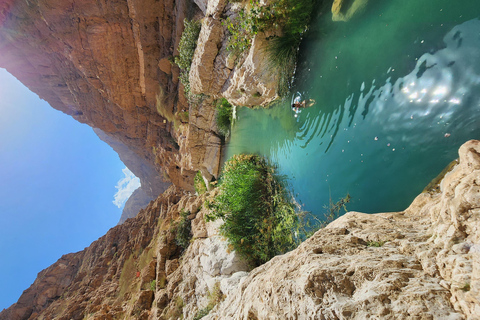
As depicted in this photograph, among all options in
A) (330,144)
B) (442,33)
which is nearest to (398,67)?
(442,33)

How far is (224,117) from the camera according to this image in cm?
1080

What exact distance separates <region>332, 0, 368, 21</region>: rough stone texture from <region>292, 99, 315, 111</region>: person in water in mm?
1809

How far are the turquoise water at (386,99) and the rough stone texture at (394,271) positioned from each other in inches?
29.8

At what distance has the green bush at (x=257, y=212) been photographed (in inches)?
233

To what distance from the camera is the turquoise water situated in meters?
3.15

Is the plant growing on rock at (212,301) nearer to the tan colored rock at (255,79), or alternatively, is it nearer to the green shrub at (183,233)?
the green shrub at (183,233)

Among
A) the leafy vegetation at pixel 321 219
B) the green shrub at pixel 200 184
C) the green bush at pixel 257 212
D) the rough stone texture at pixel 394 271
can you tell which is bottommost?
the rough stone texture at pixel 394 271

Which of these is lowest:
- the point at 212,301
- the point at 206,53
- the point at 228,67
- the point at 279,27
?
the point at 212,301

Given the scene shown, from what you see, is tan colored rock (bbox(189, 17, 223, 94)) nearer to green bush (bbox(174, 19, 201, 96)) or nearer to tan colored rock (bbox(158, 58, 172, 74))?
green bush (bbox(174, 19, 201, 96))

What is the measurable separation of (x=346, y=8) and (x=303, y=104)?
7.13ft

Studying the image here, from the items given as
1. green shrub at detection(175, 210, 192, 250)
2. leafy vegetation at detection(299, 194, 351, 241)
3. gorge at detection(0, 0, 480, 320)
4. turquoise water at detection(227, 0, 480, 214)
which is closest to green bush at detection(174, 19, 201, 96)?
gorge at detection(0, 0, 480, 320)

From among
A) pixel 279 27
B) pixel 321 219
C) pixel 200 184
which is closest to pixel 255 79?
pixel 279 27

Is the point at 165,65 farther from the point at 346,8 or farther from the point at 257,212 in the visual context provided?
the point at 346,8

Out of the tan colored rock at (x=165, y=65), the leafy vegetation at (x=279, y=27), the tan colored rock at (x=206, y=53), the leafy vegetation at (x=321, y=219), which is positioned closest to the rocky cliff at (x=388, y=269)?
the leafy vegetation at (x=321, y=219)
